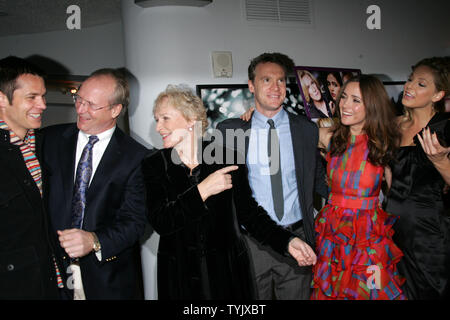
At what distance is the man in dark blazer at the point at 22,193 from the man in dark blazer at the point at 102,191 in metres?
0.12

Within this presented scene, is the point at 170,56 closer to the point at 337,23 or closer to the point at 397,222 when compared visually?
the point at 337,23

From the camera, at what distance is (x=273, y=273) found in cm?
225

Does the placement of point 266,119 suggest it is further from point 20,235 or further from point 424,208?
point 20,235

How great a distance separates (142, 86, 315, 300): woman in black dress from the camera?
1.77 metres

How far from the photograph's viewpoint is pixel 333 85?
3.29 meters

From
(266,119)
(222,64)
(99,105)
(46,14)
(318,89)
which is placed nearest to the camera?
(99,105)

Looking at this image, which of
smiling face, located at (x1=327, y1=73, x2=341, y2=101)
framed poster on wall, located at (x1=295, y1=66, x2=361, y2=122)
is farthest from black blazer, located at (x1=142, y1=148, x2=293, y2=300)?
smiling face, located at (x1=327, y1=73, x2=341, y2=101)

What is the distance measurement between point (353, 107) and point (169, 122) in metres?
1.10

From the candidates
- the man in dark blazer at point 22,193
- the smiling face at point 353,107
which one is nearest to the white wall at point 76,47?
the man in dark blazer at point 22,193

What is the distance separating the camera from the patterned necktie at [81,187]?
187cm

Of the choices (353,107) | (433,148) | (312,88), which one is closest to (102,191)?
(353,107)

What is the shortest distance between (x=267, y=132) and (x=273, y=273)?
866 mm

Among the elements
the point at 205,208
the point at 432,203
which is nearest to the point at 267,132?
the point at 205,208

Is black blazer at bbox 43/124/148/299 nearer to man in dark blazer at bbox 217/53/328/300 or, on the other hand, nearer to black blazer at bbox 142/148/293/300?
black blazer at bbox 142/148/293/300
